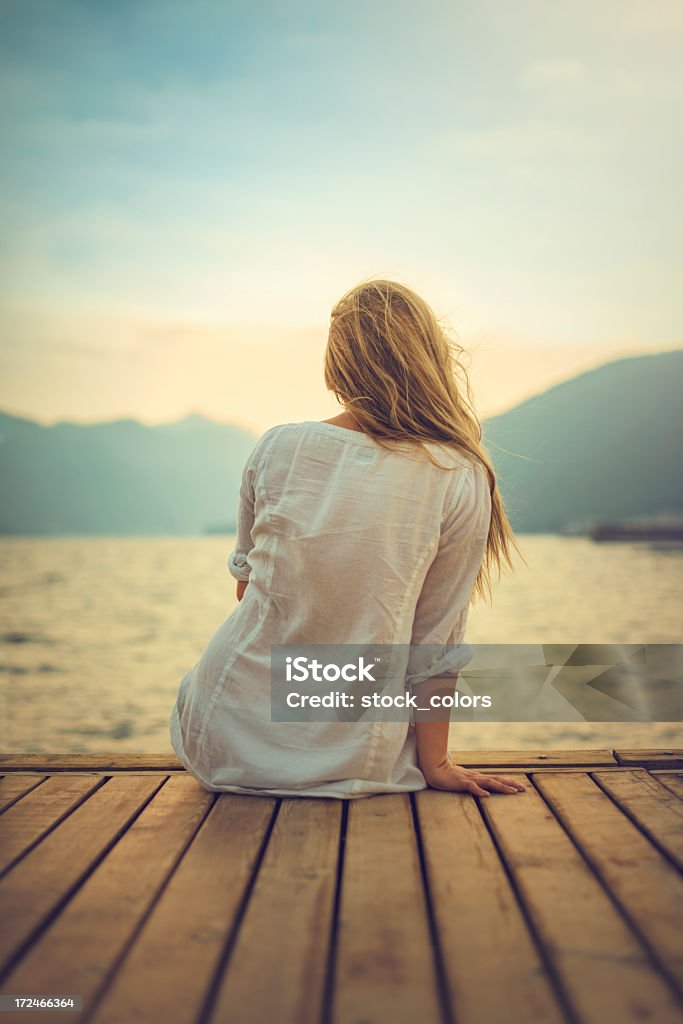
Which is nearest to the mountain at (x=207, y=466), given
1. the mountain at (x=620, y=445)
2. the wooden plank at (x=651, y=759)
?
the mountain at (x=620, y=445)

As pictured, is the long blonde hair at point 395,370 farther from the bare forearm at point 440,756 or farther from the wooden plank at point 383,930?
the wooden plank at point 383,930

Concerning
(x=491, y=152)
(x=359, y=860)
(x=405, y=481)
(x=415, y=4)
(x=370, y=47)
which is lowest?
(x=359, y=860)

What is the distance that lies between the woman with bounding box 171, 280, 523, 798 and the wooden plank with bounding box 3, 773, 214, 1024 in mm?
164

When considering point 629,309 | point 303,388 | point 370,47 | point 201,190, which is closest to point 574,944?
point 303,388

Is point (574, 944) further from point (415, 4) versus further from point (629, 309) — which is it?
point (629, 309)

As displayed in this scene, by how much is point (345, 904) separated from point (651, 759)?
1.17 m

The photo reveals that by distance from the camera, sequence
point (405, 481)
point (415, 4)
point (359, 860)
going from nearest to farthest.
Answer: point (359, 860), point (405, 481), point (415, 4)

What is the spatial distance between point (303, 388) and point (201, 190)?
90.2 ft

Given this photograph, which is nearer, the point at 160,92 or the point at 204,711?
the point at 204,711

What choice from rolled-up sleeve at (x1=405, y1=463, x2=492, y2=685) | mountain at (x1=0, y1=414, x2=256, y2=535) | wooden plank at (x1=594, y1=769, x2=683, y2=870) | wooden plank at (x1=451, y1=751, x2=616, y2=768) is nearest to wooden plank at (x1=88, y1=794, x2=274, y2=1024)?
rolled-up sleeve at (x1=405, y1=463, x2=492, y2=685)

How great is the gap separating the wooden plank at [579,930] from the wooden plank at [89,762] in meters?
0.91

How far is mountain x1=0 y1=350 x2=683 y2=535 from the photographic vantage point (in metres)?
41.8

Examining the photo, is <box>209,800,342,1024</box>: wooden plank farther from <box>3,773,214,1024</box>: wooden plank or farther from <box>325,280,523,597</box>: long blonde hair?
<box>325,280,523,597</box>: long blonde hair

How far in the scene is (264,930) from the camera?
1271mm
